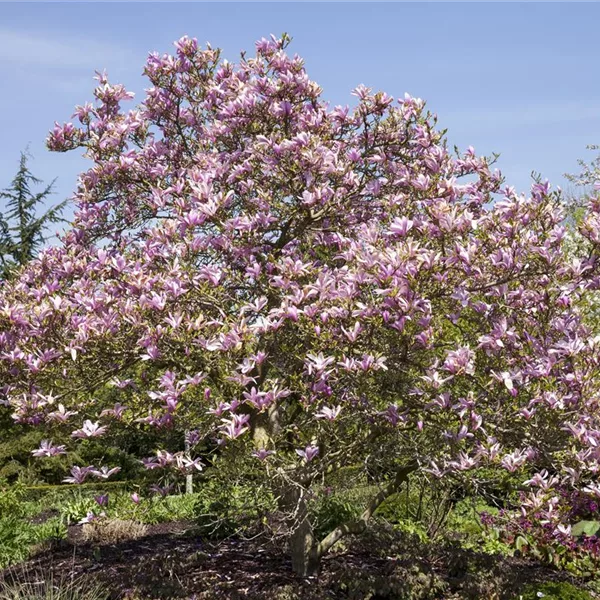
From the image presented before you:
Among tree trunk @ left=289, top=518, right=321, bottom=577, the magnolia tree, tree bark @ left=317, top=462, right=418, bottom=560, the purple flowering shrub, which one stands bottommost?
the purple flowering shrub

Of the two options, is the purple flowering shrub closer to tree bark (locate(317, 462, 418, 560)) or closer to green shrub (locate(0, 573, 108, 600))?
tree bark (locate(317, 462, 418, 560))

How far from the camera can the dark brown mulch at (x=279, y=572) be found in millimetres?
7047

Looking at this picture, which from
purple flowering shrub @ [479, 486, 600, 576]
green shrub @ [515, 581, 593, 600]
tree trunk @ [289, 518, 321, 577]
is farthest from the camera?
purple flowering shrub @ [479, 486, 600, 576]

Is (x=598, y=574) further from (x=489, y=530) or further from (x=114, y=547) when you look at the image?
(x=114, y=547)

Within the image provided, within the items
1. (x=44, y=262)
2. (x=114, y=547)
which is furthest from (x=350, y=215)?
(x=114, y=547)

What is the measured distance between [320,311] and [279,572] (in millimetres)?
3997

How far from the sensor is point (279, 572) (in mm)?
7961

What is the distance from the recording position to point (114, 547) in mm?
9969

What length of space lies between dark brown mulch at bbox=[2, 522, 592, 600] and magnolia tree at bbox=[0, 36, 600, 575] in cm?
72

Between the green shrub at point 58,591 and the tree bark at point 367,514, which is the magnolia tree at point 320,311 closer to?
the tree bark at point 367,514

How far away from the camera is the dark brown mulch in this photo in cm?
705

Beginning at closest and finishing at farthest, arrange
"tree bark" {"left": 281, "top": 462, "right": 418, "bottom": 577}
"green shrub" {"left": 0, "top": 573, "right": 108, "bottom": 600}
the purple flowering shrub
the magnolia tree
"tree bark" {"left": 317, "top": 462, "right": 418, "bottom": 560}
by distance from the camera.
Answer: the magnolia tree < "green shrub" {"left": 0, "top": 573, "right": 108, "bottom": 600} < "tree bark" {"left": 317, "top": 462, "right": 418, "bottom": 560} < "tree bark" {"left": 281, "top": 462, "right": 418, "bottom": 577} < the purple flowering shrub

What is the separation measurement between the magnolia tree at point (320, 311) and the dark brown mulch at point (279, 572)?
2.36 feet

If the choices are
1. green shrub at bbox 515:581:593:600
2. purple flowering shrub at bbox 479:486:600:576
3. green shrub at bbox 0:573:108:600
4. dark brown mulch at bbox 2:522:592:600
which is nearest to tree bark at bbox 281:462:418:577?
dark brown mulch at bbox 2:522:592:600
